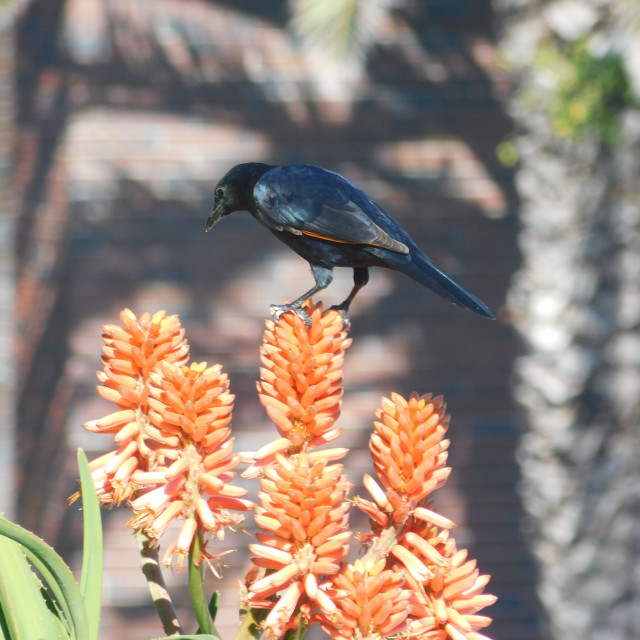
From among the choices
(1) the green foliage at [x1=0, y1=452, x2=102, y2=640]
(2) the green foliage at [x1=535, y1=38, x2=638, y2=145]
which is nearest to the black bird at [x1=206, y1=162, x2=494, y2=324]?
(1) the green foliage at [x1=0, y1=452, x2=102, y2=640]

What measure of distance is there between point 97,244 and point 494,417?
102 inches

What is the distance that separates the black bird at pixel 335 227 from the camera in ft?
5.86

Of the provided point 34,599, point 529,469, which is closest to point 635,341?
point 529,469

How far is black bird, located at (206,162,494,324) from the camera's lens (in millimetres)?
1787

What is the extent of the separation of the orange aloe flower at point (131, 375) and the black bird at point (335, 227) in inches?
21.0

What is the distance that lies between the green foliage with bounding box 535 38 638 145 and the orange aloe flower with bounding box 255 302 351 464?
301 centimetres

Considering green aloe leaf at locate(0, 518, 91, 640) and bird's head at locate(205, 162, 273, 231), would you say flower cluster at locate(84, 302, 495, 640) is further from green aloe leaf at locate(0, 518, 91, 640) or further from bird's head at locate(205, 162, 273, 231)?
bird's head at locate(205, 162, 273, 231)

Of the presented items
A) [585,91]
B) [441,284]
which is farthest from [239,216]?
[441,284]

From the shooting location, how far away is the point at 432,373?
18.1 feet

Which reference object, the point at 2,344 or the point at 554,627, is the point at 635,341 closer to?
the point at 554,627

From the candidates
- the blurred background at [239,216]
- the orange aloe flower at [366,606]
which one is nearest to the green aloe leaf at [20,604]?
the orange aloe flower at [366,606]

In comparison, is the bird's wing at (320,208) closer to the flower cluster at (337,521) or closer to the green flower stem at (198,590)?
the flower cluster at (337,521)

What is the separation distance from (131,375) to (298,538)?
330 millimetres

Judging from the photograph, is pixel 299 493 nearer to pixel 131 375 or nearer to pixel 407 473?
pixel 407 473
